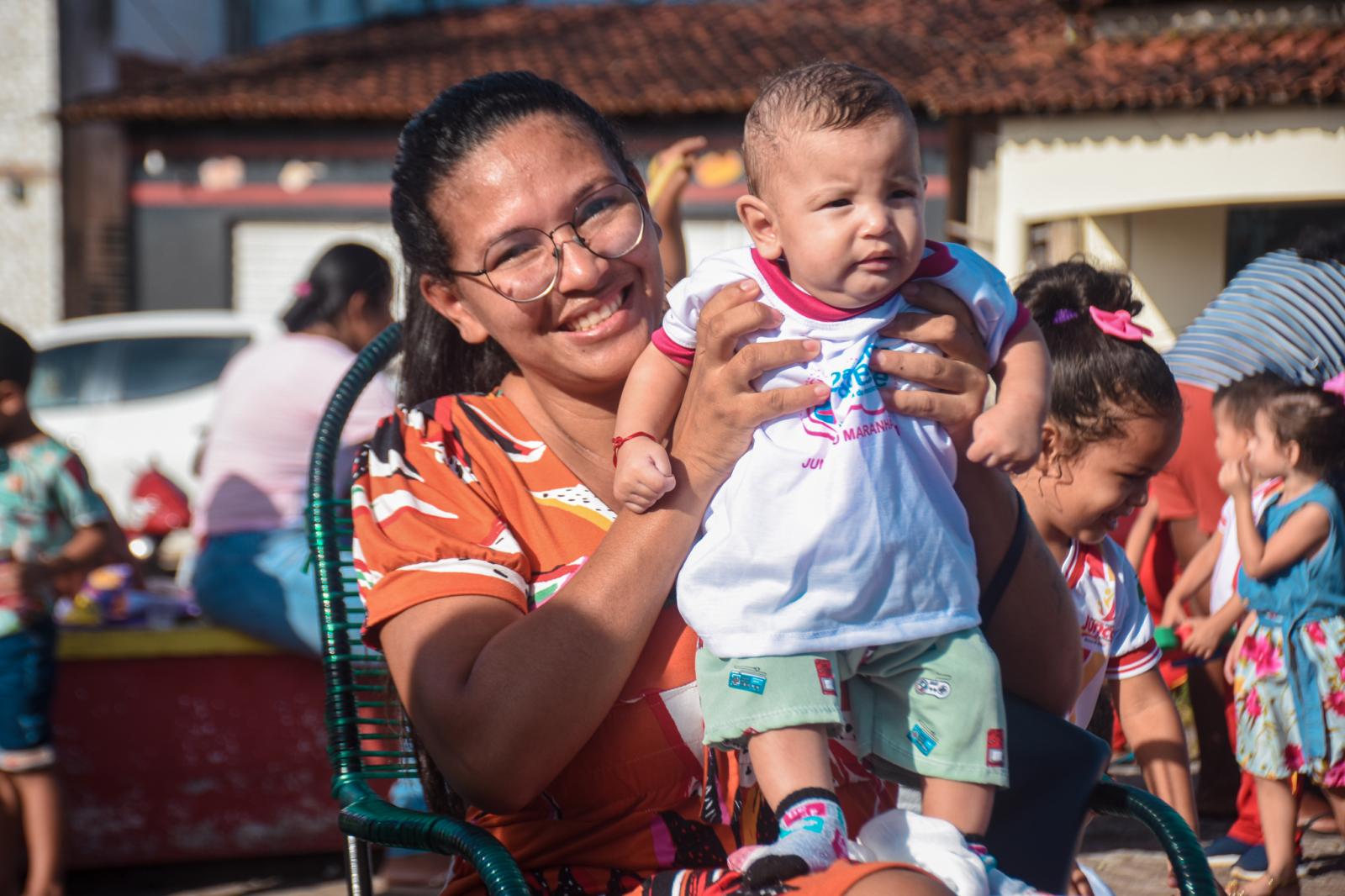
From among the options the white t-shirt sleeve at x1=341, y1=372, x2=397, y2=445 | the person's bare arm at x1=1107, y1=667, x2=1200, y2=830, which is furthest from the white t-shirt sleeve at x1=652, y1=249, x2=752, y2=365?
the white t-shirt sleeve at x1=341, y1=372, x2=397, y2=445

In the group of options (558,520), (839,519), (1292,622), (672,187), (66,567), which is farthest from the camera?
(66,567)

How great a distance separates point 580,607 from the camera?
6.01 ft

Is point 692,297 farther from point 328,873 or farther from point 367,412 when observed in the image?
point 328,873

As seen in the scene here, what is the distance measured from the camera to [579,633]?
A: 1.82 metres

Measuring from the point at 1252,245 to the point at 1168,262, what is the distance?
109cm

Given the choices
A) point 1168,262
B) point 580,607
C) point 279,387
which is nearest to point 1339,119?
point 1168,262

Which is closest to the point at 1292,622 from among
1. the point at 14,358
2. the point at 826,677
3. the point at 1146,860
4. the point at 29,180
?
the point at 1146,860

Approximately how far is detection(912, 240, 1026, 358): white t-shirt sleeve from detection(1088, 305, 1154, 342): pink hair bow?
535 mm

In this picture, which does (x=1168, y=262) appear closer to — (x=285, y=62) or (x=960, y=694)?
(x=960, y=694)

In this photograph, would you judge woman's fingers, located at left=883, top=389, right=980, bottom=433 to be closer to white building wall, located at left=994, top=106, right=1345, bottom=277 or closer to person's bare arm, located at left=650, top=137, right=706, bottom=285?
person's bare arm, located at left=650, top=137, right=706, bottom=285

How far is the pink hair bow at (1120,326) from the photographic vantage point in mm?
2371

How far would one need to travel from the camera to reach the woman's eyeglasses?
214 cm

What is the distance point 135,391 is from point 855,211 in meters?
10.7

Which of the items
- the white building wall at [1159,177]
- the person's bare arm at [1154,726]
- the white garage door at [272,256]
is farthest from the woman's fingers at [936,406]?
the white garage door at [272,256]
